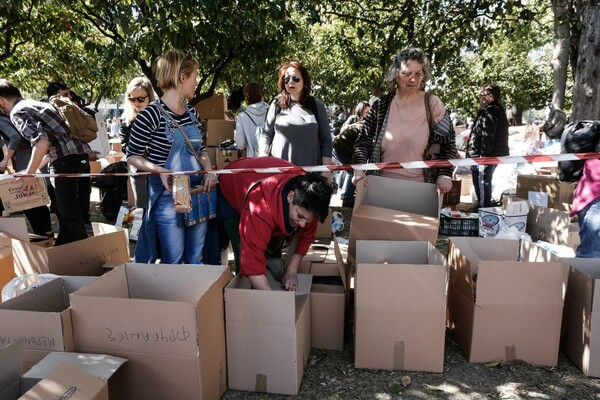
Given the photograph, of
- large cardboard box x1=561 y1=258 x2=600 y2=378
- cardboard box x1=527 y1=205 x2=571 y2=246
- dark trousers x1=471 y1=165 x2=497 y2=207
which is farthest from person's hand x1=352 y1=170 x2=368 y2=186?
dark trousers x1=471 y1=165 x2=497 y2=207

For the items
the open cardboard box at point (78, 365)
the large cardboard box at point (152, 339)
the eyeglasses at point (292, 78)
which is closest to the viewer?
the open cardboard box at point (78, 365)

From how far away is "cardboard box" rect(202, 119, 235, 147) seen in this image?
713cm

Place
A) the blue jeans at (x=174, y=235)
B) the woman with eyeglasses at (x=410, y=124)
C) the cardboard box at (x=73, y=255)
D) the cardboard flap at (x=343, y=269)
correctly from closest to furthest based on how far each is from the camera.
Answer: the blue jeans at (x=174, y=235) < the cardboard flap at (x=343, y=269) < the cardboard box at (x=73, y=255) < the woman with eyeglasses at (x=410, y=124)

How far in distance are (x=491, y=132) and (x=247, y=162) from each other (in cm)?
404

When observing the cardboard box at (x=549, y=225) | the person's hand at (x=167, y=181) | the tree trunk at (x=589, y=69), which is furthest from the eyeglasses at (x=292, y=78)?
the tree trunk at (x=589, y=69)

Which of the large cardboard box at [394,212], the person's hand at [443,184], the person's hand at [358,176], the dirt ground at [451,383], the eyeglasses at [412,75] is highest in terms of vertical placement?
the eyeglasses at [412,75]

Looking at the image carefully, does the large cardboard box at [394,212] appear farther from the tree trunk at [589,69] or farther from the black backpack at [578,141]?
the tree trunk at [589,69]

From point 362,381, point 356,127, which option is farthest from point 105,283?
point 356,127

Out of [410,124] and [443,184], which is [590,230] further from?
[410,124]

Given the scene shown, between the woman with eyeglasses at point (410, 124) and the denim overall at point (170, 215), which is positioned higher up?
the woman with eyeglasses at point (410, 124)

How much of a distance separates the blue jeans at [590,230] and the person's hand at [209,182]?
2445 mm

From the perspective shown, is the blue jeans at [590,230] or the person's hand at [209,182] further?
the blue jeans at [590,230]

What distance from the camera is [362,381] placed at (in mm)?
2369

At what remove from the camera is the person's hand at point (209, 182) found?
2596 millimetres
